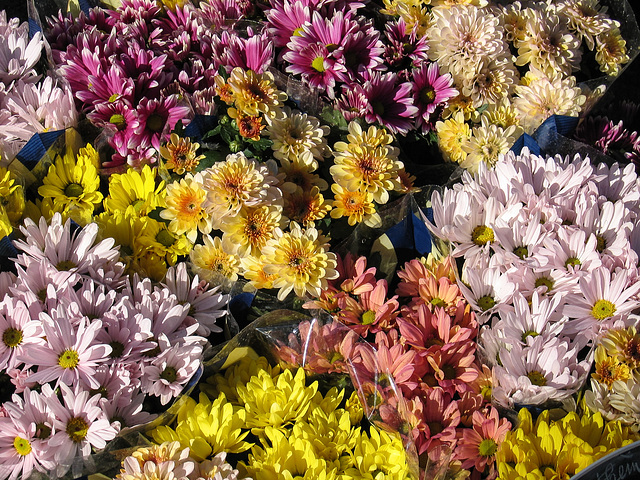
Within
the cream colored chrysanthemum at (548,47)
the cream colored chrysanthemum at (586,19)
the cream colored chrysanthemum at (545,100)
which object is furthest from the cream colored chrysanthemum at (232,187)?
the cream colored chrysanthemum at (586,19)

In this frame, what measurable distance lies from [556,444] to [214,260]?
0.77 metres

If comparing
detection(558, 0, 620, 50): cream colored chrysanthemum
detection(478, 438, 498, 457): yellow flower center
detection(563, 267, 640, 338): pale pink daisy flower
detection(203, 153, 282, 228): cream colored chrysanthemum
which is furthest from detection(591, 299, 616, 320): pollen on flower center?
detection(558, 0, 620, 50): cream colored chrysanthemum

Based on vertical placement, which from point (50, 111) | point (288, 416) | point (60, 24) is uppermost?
point (60, 24)

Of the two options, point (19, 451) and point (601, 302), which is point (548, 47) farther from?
point (19, 451)

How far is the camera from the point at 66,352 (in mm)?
1098

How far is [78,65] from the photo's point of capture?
1.55m

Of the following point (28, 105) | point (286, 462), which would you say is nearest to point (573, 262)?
point (286, 462)

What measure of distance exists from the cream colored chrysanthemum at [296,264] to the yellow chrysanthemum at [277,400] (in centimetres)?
19

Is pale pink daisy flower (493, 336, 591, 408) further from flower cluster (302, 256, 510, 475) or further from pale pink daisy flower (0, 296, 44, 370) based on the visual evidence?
pale pink daisy flower (0, 296, 44, 370)

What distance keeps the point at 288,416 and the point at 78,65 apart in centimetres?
101

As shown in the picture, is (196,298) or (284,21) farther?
(284,21)

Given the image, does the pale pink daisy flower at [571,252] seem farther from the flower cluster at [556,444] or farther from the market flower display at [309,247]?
the flower cluster at [556,444]

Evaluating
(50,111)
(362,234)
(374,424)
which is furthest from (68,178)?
(374,424)

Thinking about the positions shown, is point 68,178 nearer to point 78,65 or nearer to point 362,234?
point 78,65
